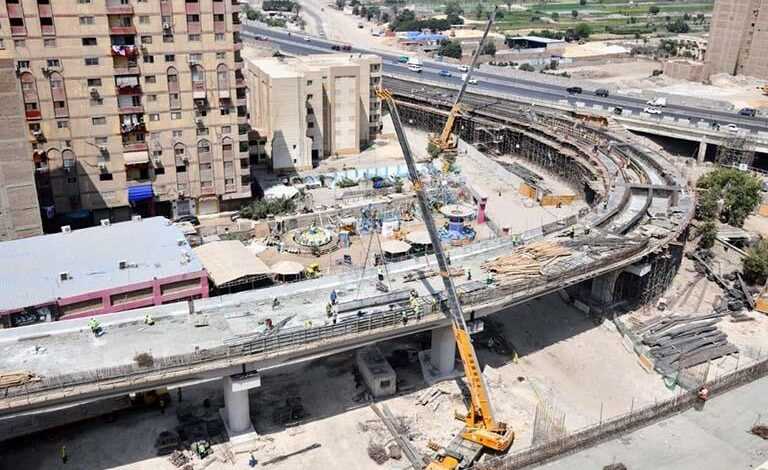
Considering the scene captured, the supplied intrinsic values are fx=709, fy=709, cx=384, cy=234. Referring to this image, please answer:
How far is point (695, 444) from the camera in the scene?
1708 inches

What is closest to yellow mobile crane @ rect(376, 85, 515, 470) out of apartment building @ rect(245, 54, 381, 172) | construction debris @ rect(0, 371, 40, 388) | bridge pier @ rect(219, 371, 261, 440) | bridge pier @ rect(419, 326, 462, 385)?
bridge pier @ rect(419, 326, 462, 385)

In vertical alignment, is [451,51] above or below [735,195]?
above

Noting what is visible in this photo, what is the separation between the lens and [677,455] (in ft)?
139

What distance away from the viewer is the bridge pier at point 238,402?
134ft

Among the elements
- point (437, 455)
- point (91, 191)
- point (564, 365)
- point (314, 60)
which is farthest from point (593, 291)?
point (314, 60)

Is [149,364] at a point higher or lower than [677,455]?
higher

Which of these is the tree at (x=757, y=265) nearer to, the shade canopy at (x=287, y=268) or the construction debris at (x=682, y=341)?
the construction debris at (x=682, y=341)

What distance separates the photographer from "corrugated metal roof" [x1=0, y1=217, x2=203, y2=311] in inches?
1912

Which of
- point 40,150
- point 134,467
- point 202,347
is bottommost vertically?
point 134,467

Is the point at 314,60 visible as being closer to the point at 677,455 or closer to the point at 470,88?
the point at 470,88

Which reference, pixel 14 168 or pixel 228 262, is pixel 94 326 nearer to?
pixel 228 262

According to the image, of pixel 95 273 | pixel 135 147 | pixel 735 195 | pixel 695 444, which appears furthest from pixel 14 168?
pixel 735 195

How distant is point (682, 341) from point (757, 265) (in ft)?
49.1

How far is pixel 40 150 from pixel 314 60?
136 ft
